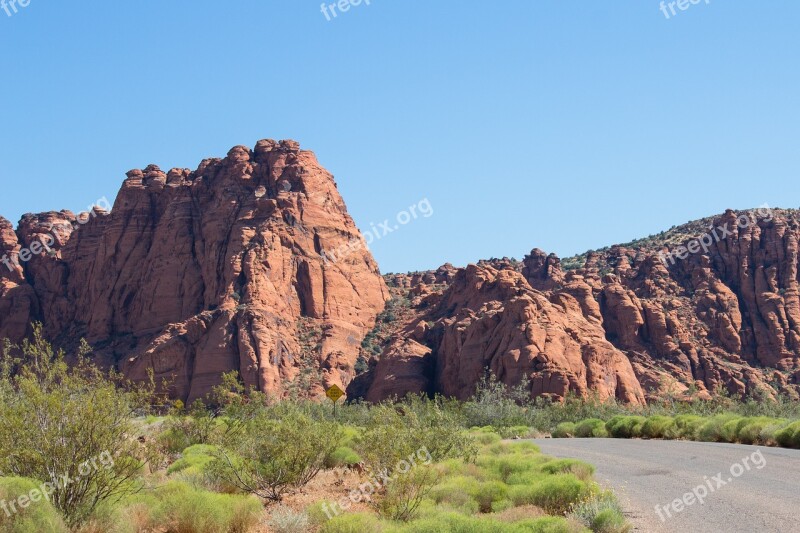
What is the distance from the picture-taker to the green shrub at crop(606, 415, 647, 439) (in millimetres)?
32928

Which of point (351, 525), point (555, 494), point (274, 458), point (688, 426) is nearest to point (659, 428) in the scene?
point (688, 426)

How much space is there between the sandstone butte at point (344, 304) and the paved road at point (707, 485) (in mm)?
35557

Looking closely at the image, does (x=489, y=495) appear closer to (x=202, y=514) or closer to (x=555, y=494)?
(x=555, y=494)

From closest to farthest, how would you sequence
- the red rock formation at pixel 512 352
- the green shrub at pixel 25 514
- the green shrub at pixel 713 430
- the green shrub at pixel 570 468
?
the green shrub at pixel 25 514, the green shrub at pixel 570 468, the green shrub at pixel 713 430, the red rock formation at pixel 512 352

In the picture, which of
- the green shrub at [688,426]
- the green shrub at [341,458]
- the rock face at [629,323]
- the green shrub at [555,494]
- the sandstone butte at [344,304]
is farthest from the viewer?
the sandstone butte at [344,304]

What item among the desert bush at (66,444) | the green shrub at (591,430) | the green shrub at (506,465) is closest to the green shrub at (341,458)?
the green shrub at (506,465)

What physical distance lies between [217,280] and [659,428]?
6070 centimetres

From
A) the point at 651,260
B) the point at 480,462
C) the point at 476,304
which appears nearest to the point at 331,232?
the point at 476,304

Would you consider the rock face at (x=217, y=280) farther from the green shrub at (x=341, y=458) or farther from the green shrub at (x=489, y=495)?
the green shrub at (x=489, y=495)

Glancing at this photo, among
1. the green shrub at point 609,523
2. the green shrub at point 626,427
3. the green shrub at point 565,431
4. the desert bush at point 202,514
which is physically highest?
the desert bush at point 202,514

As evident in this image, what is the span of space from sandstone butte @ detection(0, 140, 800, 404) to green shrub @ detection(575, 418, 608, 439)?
18.0 meters

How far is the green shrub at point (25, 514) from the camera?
33.0ft

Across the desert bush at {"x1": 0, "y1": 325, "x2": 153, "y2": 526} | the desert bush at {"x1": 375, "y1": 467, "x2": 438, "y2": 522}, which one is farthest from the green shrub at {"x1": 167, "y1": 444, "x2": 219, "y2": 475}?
the desert bush at {"x1": 375, "y1": 467, "x2": 438, "y2": 522}

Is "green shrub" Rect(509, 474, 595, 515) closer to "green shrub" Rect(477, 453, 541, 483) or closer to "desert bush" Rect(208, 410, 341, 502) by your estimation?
"green shrub" Rect(477, 453, 541, 483)
